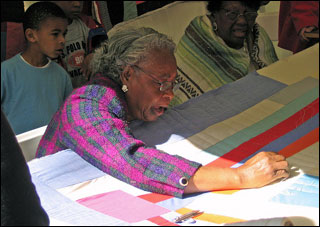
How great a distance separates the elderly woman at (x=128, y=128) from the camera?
6.22 feet

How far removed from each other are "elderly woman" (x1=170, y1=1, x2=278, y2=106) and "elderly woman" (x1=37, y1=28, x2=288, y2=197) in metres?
1.06

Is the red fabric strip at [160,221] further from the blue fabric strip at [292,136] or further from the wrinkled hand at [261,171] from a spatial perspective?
the blue fabric strip at [292,136]

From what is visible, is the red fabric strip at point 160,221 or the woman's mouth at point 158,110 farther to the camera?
the woman's mouth at point 158,110

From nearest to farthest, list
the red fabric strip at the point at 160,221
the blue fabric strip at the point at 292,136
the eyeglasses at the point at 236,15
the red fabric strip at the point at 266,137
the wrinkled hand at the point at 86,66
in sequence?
the red fabric strip at the point at 160,221 → the red fabric strip at the point at 266,137 → the blue fabric strip at the point at 292,136 → the wrinkled hand at the point at 86,66 → the eyeglasses at the point at 236,15

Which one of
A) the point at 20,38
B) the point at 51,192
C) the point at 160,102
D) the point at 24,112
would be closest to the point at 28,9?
the point at 20,38

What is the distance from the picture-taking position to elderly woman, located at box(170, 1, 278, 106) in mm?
3506

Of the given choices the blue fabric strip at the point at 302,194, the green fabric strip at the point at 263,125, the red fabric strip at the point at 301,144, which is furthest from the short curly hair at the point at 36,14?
the blue fabric strip at the point at 302,194

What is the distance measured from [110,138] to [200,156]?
1.68 feet

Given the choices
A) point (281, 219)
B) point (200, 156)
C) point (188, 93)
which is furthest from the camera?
point (188, 93)

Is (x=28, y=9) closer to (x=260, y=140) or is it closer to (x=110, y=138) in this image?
(x=110, y=138)

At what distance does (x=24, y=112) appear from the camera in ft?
8.45

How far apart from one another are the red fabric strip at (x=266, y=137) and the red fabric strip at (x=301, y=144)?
104 mm

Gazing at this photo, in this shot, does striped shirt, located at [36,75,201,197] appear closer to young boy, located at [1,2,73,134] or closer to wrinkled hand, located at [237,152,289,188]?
wrinkled hand, located at [237,152,289,188]

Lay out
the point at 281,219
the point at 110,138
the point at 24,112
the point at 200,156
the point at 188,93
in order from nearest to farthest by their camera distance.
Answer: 1. the point at 281,219
2. the point at 110,138
3. the point at 200,156
4. the point at 24,112
5. the point at 188,93
